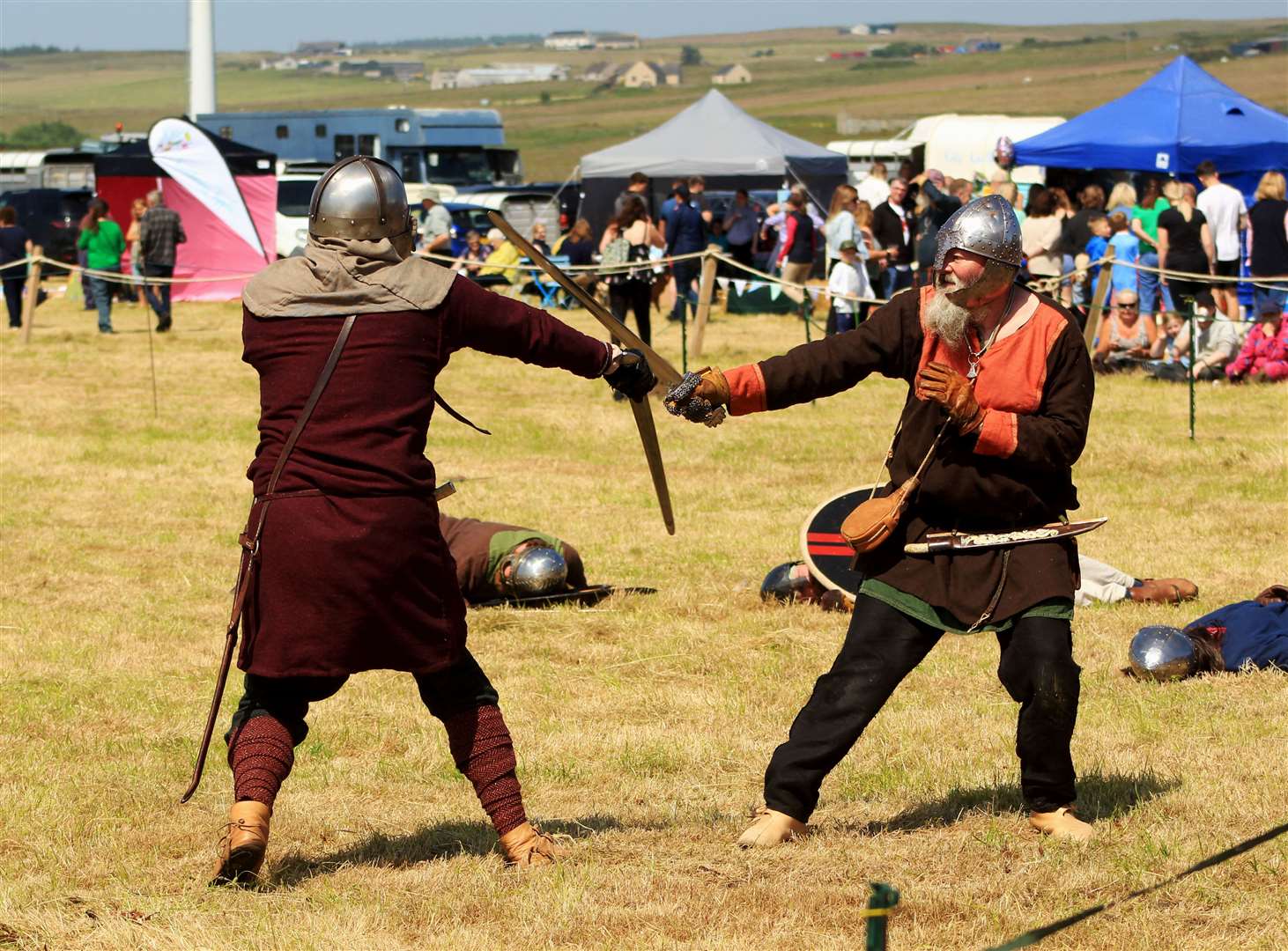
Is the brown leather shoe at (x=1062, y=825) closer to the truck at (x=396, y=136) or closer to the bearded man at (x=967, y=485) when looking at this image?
the bearded man at (x=967, y=485)

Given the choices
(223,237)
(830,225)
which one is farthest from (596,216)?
(830,225)

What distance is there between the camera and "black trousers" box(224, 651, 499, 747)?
421 cm

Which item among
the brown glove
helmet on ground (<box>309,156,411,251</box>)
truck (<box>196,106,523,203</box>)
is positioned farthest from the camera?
truck (<box>196,106,523,203</box>)

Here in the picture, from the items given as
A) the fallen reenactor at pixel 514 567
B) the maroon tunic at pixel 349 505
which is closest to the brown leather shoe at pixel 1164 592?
the fallen reenactor at pixel 514 567

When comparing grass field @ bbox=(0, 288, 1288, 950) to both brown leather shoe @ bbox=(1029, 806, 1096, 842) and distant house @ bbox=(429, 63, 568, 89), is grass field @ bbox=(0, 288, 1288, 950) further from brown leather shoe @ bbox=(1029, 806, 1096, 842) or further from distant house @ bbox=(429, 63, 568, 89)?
distant house @ bbox=(429, 63, 568, 89)

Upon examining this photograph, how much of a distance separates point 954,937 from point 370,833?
1.77 metres

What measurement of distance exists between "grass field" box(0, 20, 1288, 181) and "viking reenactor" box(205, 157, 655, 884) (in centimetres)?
6478

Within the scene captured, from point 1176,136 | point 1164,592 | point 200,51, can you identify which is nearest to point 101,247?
point 1176,136

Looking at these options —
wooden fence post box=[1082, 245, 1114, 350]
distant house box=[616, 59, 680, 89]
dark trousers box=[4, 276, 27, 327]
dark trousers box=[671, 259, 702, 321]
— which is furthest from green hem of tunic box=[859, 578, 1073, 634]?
distant house box=[616, 59, 680, 89]

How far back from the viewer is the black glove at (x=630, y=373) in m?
4.45

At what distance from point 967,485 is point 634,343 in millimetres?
1059

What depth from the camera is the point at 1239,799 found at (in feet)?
16.5

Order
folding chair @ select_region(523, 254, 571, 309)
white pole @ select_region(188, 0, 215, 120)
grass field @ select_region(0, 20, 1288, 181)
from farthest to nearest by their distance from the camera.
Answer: grass field @ select_region(0, 20, 1288, 181)
white pole @ select_region(188, 0, 215, 120)
folding chair @ select_region(523, 254, 571, 309)

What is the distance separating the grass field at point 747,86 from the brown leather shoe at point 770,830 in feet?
212
